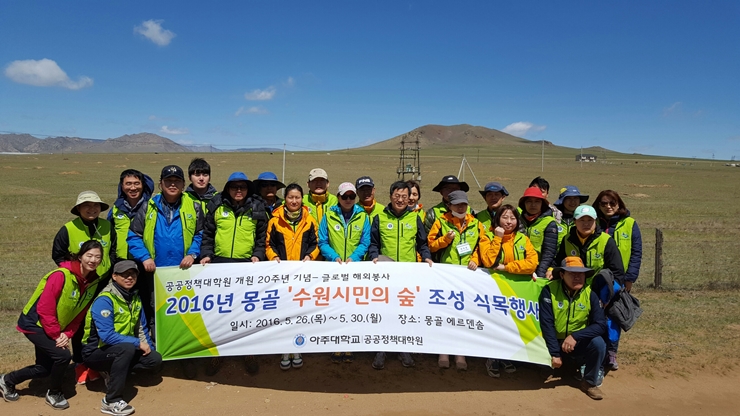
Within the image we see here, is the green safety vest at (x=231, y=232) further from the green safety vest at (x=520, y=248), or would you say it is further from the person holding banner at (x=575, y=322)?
the person holding banner at (x=575, y=322)

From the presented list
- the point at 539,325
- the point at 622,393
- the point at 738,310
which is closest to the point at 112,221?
the point at 539,325

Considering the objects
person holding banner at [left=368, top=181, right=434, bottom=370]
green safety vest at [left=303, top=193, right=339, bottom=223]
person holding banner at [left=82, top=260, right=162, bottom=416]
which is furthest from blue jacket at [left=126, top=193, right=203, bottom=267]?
person holding banner at [left=368, top=181, right=434, bottom=370]

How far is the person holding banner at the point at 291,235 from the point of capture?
5.51m

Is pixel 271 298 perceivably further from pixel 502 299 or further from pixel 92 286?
pixel 502 299

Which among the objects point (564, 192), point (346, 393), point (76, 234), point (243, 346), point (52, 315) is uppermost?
point (564, 192)

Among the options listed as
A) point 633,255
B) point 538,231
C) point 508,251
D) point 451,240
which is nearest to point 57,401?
point 451,240

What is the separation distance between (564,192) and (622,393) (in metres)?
2.77

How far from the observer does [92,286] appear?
15.9 feet

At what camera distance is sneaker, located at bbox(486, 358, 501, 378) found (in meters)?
5.49

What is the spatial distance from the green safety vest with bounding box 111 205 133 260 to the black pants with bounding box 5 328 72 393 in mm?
1153

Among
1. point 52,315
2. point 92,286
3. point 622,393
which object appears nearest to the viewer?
point 52,315

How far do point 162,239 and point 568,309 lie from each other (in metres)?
5.05

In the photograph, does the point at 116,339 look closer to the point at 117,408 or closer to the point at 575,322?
the point at 117,408

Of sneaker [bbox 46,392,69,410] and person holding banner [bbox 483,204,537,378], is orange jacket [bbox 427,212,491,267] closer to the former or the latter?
person holding banner [bbox 483,204,537,378]
